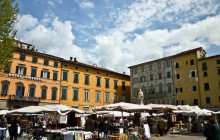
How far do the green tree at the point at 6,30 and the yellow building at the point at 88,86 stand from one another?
73.5 ft

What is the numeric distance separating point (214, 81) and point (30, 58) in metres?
30.0

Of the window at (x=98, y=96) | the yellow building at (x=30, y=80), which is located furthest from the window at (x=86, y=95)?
the yellow building at (x=30, y=80)

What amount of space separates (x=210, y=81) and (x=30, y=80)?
2929cm

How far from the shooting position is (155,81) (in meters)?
45.5

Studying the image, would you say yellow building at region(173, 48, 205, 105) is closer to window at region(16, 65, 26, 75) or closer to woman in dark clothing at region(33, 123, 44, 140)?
window at region(16, 65, 26, 75)

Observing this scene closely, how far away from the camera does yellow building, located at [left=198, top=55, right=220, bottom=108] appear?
37062 millimetres

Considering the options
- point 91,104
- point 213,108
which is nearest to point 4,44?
point 91,104

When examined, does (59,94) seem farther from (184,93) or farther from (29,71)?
(184,93)

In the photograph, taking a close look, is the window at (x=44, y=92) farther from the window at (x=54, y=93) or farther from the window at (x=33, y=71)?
the window at (x=33, y=71)

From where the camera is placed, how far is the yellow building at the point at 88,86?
39.2 metres

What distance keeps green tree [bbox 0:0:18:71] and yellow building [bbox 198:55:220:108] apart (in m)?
32.3

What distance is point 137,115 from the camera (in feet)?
70.0

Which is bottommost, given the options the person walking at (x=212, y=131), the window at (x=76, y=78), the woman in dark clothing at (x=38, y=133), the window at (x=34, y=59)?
the woman in dark clothing at (x=38, y=133)

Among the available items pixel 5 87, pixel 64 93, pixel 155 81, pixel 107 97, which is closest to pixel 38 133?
pixel 5 87
